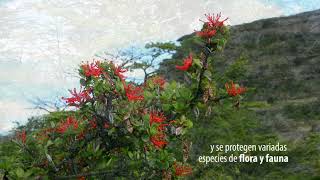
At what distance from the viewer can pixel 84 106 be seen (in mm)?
5867

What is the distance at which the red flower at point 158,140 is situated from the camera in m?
5.98

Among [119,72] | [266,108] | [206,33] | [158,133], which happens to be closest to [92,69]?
[119,72]

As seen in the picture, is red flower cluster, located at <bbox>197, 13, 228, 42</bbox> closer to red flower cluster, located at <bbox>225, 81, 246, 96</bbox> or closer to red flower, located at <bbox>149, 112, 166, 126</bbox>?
red flower cluster, located at <bbox>225, 81, 246, 96</bbox>

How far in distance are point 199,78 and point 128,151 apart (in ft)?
4.69

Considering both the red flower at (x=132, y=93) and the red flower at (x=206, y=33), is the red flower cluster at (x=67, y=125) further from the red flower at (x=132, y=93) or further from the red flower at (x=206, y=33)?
the red flower at (x=206, y=33)

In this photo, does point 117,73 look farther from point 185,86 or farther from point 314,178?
point 314,178

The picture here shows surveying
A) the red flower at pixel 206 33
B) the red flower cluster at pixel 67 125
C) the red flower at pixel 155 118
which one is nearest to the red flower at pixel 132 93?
the red flower at pixel 155 118

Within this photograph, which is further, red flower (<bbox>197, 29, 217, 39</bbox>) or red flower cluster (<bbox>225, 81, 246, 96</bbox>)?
red flower cluster (<bbox>225, 81, 246, 96</bbox>)

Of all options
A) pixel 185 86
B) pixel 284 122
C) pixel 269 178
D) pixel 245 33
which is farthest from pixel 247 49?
pixel 185 86

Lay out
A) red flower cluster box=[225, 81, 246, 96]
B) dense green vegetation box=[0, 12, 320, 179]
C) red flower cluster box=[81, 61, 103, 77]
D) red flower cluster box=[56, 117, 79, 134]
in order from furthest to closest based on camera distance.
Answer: dense green vegetation box=[0, 12, 320, 179]
red flower cluster box=[56, 117, 79, 134]
red flower cluster box=[225, 81, 246, 96]
red flower cluster box=[81, 61, 103, 77]

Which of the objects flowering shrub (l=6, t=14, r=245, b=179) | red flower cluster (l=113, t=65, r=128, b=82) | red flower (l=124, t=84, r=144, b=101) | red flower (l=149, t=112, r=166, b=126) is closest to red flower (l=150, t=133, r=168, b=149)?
flowering shrub (l=6, t=14, r=245, b=179)

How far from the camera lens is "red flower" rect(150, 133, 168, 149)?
5.98 meters

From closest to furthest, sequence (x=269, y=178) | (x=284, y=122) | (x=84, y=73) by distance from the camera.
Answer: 1. (x=84, y=73)
2. (x=269, y=178)
3. (x=284, y=122)

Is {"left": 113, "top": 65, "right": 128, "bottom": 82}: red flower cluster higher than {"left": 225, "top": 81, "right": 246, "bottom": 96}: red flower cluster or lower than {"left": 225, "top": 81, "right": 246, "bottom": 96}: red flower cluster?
higher
